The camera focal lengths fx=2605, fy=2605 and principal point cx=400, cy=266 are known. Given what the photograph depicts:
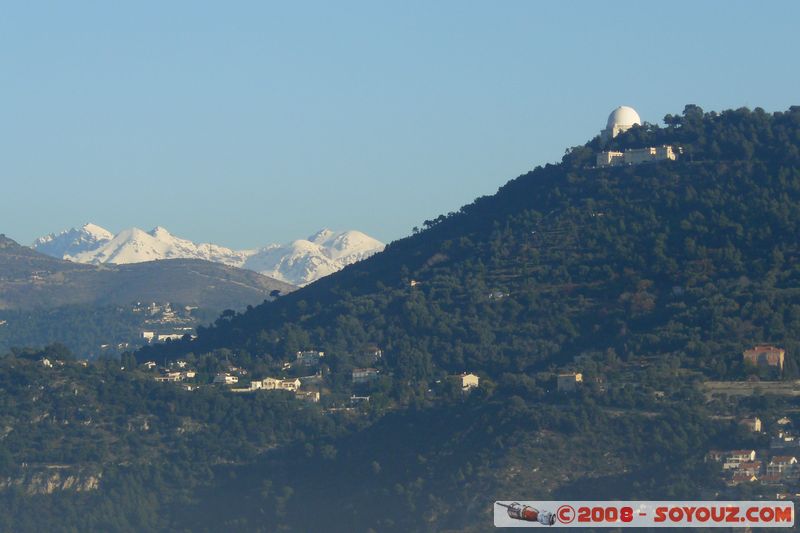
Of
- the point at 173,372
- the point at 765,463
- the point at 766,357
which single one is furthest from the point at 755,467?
the point at 173,372

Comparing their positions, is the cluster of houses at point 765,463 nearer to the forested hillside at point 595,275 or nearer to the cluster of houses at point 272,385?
the forested hillside at point 595,275

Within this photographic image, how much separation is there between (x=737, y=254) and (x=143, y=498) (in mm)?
→ 29380

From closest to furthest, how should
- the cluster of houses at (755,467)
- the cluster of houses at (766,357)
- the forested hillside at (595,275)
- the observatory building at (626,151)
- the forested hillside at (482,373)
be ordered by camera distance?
the cluster of houses at (755,467) → the forested hillside at (482,373) → the cluster of houses at (766,357) → the forested hillside at (595,275) → the observatory building at (626,151)

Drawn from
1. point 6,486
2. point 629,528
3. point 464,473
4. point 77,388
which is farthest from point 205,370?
point 629,528

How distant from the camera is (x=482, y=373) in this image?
10838cm

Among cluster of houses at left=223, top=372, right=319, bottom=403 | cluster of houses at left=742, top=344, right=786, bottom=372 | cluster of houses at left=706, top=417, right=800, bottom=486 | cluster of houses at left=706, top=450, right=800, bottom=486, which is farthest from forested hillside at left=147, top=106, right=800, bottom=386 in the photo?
cluster of houses at left=706, top=450, right=800, bottom=486

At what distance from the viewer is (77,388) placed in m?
109

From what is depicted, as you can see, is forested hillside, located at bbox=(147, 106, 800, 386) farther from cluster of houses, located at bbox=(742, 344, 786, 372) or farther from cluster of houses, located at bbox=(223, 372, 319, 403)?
cluster of houses, located at bbox=(223, 372, 319, 403)

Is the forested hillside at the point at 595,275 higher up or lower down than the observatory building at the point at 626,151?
lower down

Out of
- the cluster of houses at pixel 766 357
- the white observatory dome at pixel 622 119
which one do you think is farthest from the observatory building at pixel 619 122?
the cluster of houses at pixel 766 357

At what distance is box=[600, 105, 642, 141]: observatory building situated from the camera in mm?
127500

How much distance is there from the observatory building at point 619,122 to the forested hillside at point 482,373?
1672mm

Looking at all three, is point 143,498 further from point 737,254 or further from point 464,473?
point 737,254

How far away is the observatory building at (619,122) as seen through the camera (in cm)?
12750
